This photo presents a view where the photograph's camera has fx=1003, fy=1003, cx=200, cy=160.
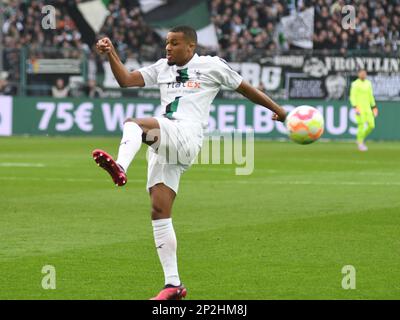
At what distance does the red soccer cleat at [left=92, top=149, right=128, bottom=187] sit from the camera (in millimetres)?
7020

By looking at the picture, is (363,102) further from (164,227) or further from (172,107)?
(164,227)

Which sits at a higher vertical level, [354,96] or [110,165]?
[354,96]

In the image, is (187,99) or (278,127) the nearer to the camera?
(187,99)

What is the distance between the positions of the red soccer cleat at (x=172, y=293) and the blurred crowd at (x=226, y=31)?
25.2 meters

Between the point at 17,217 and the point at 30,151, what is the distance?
13.6m

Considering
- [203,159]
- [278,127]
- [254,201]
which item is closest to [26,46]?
[278,127]

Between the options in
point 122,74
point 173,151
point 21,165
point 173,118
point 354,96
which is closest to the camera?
point 173,151

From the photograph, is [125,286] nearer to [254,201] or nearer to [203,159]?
[254,201]

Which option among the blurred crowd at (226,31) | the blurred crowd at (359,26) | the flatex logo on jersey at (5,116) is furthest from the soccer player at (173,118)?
the blurred crowd at (359,26)

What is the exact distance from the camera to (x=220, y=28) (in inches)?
1442

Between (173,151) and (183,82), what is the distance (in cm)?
63

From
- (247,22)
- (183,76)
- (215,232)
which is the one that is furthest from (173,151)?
(247,22)

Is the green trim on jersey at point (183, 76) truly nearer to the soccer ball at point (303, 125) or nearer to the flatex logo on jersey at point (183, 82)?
the flatex logo on jersey at point (183, 82)

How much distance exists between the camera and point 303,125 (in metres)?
8.24
